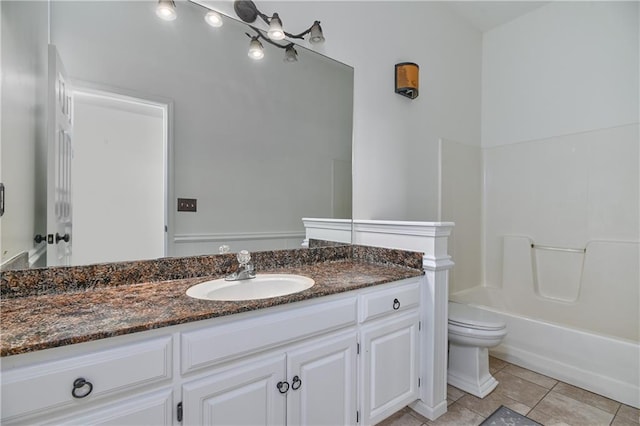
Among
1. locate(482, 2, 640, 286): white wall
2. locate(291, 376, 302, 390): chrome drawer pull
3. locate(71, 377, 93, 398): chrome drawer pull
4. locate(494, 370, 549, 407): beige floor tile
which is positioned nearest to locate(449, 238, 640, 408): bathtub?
locate(482, 2, 640, 286): white wall

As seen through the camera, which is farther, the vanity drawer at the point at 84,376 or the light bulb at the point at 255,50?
the light bulb at the point at 255,50

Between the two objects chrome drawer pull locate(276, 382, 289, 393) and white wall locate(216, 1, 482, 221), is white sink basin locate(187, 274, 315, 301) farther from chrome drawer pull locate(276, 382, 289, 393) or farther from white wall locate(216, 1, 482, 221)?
white wall locate(216, 1, 482, 221)

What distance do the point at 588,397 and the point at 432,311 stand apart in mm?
1210

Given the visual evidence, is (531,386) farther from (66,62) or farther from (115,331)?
(66,62)

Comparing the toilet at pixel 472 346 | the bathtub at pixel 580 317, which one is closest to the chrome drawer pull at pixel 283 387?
the toilet at pixel 472 346

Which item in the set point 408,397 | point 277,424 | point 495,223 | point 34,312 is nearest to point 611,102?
point 495,223

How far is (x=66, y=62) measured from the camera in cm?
116

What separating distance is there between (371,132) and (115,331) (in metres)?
1.77

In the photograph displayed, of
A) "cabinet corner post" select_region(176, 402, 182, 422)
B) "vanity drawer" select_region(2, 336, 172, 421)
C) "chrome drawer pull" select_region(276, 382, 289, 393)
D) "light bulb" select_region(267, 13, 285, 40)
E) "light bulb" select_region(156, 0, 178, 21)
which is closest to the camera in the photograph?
"vanity drawer" select_region(2, 336, 172, 421)

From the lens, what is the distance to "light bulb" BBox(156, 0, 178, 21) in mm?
1328

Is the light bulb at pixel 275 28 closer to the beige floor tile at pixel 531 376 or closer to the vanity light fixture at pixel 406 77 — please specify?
the vanity light fixture at pixel 406 77

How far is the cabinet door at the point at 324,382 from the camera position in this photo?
113 cm

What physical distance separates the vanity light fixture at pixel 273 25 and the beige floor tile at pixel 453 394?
2.16 meters

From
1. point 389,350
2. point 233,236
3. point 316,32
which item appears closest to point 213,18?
point 316,32
